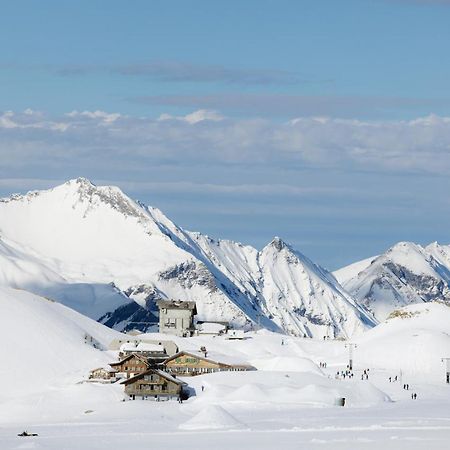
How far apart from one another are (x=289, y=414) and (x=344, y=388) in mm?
29990

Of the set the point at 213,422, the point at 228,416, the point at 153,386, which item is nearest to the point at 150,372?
the point at 153,386

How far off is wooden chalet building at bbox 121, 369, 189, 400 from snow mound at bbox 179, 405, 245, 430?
3895 centimetres

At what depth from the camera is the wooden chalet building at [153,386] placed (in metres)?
185

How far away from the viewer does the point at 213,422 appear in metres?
143

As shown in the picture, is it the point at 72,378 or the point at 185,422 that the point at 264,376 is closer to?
the point at 72,378

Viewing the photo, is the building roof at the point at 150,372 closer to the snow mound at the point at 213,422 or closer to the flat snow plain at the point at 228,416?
the flat snow plain at the point at 228,416

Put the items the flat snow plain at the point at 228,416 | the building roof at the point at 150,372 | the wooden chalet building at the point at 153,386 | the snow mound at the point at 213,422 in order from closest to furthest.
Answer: the flat snow plain at the point at 228,416
the snow mound at the point at 213,422
the building roof at the point at 150,372
the wooden chalet building at the point at 153,386

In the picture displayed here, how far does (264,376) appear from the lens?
198375 mm

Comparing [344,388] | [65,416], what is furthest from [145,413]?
[344,388]

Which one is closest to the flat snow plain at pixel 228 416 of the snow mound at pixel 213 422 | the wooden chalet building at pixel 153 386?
the snow mound at pixel 213 422

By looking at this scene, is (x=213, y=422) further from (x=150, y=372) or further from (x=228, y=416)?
(x=150, y=372)

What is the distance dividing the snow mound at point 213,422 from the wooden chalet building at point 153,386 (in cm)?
3895

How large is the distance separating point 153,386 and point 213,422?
1719 inches

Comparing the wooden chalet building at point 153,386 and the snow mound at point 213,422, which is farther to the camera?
the wooden chalet building at point 153,386
